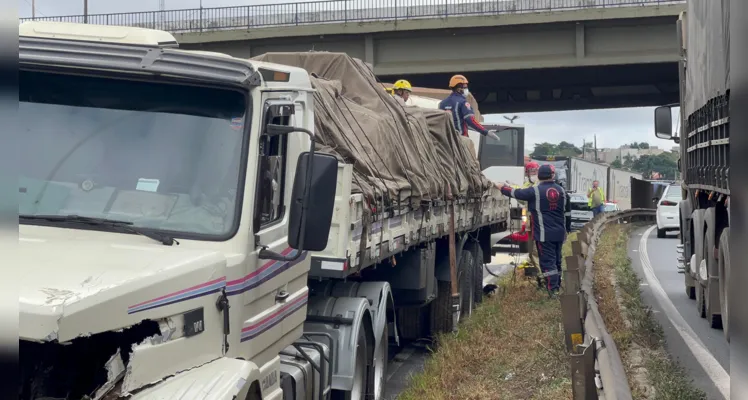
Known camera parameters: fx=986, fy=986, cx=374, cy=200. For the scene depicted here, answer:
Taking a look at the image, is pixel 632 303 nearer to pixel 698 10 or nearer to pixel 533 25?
pixel 698 10

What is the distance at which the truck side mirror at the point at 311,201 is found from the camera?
4750 millimetres

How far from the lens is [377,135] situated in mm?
8305

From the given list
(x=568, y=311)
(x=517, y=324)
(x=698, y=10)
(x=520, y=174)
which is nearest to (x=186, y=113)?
(x=568, y=311)

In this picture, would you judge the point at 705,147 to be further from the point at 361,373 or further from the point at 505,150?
the point at 505,150

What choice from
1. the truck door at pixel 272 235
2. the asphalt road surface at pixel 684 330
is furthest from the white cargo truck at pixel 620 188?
the truck door at pixel 272 235

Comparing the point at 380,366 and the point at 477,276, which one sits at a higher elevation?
the point at 477,276

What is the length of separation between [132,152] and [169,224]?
16.2 inches

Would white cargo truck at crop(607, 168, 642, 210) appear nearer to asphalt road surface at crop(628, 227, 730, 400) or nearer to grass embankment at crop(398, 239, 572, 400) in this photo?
asphalt road surface at crop(628, 227, 730, 400)

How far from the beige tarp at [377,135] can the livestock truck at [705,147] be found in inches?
108

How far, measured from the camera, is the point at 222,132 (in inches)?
197

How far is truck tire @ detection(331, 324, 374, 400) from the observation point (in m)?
6.89

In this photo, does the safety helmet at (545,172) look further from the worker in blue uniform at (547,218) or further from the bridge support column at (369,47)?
the bridge support column at (369,47)

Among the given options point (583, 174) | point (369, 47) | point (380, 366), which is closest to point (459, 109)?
point (380, 366)

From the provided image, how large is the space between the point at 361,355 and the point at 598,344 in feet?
5.78
